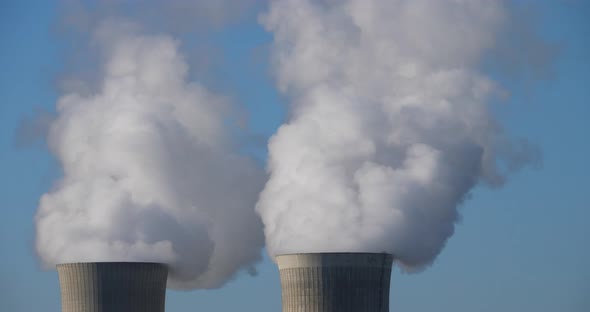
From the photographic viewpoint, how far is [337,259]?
4706 centimetres

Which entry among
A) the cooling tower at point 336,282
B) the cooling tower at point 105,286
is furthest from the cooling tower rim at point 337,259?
the cooling tower at point 105,286

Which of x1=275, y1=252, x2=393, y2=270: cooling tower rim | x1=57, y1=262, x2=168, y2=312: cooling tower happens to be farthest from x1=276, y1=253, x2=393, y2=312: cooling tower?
x1=57, y1=262, x2=168, y2=312: cooling tower

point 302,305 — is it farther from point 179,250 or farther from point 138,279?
point 179,250

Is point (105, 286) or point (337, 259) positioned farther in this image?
point (105, 286)

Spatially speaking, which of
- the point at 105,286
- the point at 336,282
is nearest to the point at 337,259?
the point at 336,282

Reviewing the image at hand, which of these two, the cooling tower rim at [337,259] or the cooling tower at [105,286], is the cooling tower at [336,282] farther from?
the cooling tower at [105,286]

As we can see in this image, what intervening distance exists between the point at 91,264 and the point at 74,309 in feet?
6.04

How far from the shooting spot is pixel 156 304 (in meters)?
52.7

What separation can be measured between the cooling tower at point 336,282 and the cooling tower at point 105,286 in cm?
606

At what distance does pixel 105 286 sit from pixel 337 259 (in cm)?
840

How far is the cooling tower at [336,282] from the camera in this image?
154 feet

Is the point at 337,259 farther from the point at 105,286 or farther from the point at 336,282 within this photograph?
the point at 105,286

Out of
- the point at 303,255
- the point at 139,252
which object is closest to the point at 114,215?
the point at 139,252

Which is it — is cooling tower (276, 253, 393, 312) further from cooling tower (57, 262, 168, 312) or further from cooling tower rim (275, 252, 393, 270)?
cooling tower (57, 262, 168, 312)
